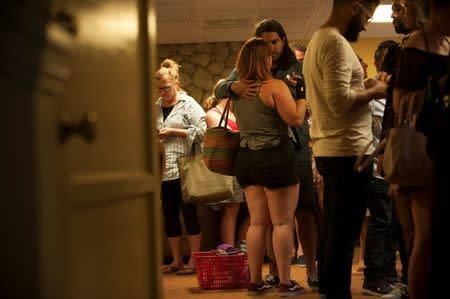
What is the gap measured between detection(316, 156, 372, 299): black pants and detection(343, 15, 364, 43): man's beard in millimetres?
472

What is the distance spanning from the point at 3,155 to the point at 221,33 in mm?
6291

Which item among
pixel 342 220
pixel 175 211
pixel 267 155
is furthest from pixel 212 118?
pixel 342 220

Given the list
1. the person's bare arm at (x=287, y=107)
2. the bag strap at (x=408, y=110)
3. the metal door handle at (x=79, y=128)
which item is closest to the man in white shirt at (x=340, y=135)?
the bag strap at (x=408, y=110)

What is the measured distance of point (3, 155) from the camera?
747 millimetres

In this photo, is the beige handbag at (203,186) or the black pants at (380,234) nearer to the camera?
the black pants at (380,234)

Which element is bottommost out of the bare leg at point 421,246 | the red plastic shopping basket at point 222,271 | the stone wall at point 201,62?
the red plastic shopping basket at point 222,271

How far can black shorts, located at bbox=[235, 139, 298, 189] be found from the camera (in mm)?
2744

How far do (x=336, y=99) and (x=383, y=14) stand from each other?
4.43 meters

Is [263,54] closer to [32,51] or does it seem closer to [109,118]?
[109,118]

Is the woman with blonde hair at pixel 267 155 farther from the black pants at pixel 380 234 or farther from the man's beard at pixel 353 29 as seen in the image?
the man's beard at pixel 353 29

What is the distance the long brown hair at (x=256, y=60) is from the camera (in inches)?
111

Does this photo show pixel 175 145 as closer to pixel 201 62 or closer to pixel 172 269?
pixel 172 269

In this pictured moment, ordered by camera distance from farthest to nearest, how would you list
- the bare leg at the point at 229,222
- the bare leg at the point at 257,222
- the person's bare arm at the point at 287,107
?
the bare leg at the point at 229,222, the bare leg at the point at 257,222, the person's bare arm at the point at 287,107

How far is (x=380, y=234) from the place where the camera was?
A: 302 centimetres
